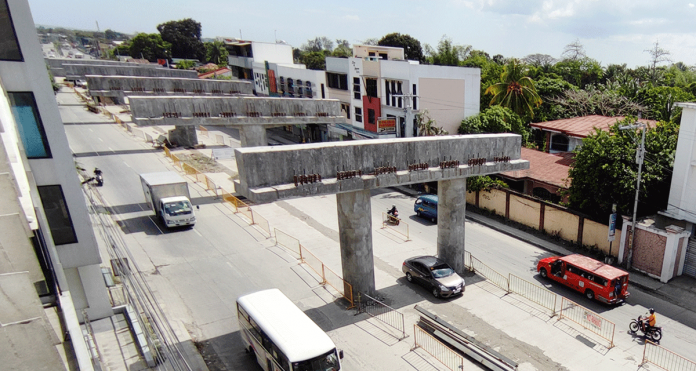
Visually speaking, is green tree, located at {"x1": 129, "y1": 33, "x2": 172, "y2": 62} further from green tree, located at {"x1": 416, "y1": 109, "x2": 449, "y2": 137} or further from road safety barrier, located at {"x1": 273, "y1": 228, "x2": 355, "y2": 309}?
road safety barrier, located at {"x1": 273, "y1": 228, "x2": 355, "y2": 309}

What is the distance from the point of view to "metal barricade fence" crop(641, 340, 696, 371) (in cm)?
1543

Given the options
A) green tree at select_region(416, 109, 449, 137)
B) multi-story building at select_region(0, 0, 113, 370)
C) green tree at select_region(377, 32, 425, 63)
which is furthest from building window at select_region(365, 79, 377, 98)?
green tree at select_region(377, 32, 425, 63)

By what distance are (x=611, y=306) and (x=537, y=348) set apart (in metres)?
6.06

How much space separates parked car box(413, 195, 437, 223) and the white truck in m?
15.7

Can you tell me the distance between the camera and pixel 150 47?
124 meters

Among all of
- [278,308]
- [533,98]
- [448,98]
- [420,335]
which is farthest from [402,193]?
[278,308]

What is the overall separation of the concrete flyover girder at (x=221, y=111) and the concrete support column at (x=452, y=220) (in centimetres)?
1765

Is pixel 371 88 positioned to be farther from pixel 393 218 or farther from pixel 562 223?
pixel 562 223

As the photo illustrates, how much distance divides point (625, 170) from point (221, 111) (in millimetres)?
27190

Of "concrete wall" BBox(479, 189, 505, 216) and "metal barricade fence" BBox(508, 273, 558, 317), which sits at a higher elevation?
"concrete wall" BBox(479, 189, 505, 216)

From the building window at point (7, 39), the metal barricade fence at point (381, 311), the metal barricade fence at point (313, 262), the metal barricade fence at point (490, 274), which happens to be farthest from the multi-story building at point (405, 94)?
the building window at point (7, 39)

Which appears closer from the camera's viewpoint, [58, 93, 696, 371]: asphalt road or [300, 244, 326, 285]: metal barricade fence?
[58, 93, 696, 371]: asphalt road

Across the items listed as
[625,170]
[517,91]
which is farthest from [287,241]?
[517,91]

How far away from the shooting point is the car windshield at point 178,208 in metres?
26.3
